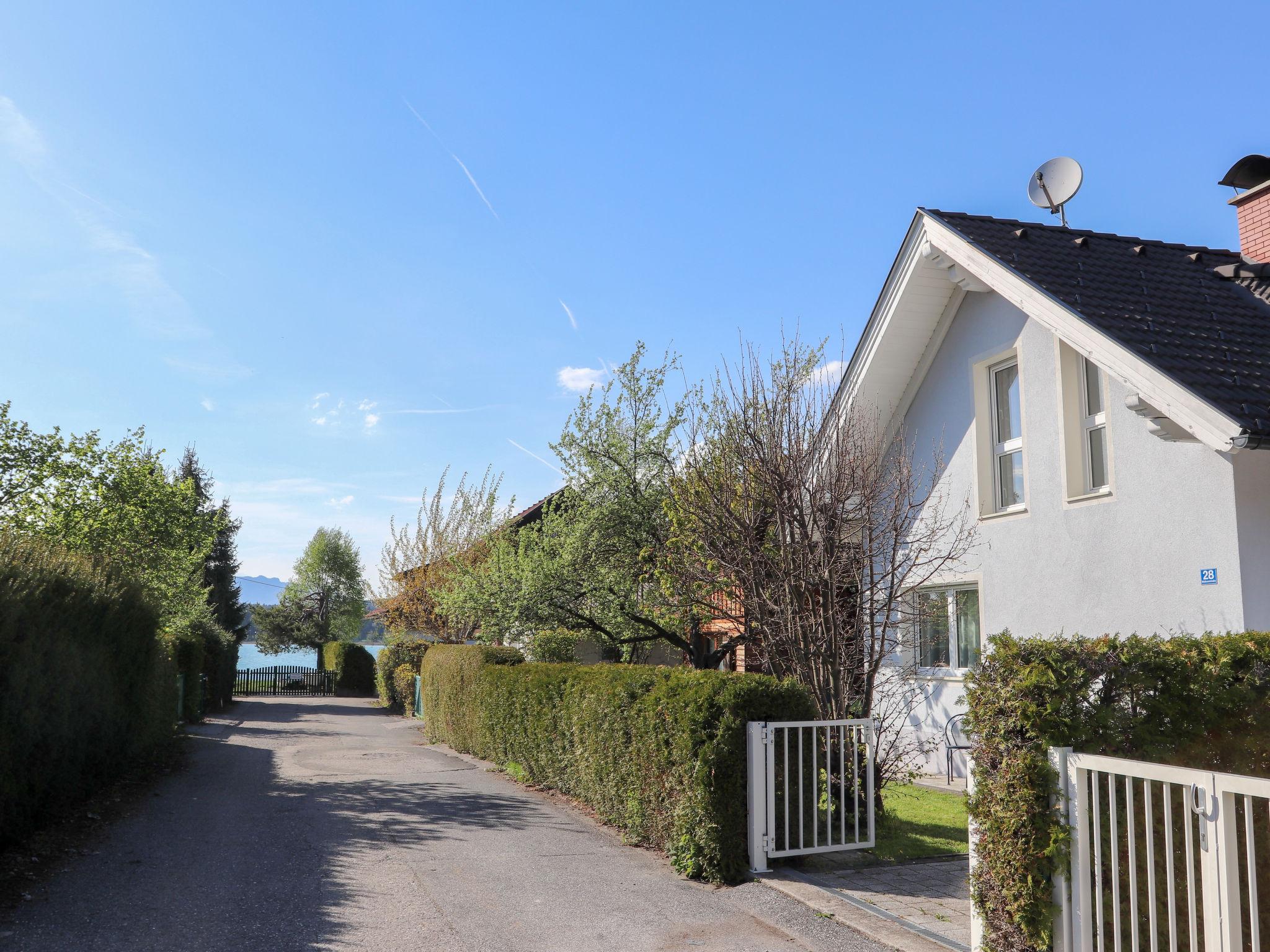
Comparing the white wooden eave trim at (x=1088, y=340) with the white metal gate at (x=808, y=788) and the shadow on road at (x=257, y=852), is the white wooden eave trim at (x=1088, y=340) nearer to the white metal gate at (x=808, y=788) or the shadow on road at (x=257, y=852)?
the white metal gate at (x=808, y=788)

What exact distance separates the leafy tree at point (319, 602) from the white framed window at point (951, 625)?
4938cm

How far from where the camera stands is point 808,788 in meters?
7.80

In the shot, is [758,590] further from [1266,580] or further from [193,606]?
[193,606]

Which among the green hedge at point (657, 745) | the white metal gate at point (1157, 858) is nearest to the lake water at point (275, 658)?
the green hedge at point (657, 745)

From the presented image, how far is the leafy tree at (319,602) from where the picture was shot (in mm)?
56750

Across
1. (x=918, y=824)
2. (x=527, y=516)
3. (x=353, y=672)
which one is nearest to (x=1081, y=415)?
(x=918, y=824)

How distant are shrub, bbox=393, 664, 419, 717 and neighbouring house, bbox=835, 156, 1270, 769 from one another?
63.1 ft

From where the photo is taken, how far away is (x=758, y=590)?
9617 millimetres

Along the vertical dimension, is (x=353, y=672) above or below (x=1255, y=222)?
below

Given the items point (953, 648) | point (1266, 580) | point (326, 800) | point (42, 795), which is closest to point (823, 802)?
point (1266, 580)

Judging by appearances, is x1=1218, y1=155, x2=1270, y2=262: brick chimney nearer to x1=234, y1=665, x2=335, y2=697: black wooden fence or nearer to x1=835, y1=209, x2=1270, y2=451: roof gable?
x1=835, y1=209, x2=1270, y2=451: roof gable

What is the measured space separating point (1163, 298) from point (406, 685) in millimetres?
24529

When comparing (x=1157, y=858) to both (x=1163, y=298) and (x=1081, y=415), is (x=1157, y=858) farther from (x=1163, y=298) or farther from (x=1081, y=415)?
(x=1163, y=298)

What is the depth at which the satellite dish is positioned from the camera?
13078 mm
